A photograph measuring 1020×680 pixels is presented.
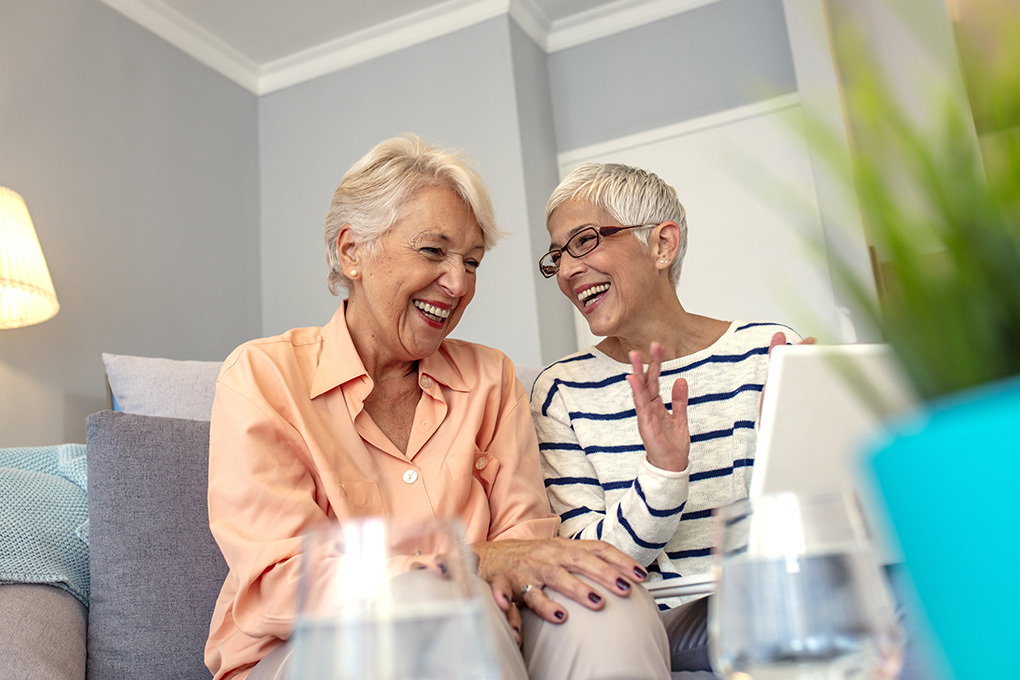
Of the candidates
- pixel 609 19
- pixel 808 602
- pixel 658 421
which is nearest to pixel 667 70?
pixel 609 19

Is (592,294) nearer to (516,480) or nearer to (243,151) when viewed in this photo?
(516,480)

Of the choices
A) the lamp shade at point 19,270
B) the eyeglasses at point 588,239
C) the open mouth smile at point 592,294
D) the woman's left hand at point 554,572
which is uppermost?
the lamp shade at point 19,270

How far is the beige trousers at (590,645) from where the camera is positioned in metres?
1.02

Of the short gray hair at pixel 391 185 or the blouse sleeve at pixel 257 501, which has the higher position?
the short gray hair at pixel 391 185

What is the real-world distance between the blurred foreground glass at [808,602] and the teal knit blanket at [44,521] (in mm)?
1440

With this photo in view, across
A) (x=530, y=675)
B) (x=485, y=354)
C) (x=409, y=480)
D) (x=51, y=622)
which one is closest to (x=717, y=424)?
(x=485, y=354)

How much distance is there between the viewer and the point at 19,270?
2582mm

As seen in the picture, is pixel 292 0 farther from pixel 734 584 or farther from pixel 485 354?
pixel 734 584

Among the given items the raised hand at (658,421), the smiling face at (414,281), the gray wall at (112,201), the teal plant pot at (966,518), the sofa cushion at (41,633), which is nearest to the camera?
the teal plant pot at (966,518)

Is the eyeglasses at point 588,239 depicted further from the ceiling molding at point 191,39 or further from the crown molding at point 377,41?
the ceiling molding at point 191,39

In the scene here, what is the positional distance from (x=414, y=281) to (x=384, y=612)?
51.3 inches

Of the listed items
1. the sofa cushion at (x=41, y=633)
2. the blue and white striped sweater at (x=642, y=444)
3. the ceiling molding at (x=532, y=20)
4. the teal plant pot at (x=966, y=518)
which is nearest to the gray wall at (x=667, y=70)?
the ceiling molding at (x=532, y=20)

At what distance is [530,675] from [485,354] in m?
0.81

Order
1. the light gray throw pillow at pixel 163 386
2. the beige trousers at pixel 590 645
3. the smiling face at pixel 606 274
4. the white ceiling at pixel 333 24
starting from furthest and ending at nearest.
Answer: the white ceiling at pixel 333 24 → the light gray throw pillow at pixel 163 386 → the smiling face at pixel 606 274 → the beige trousers at pixel 590 645
